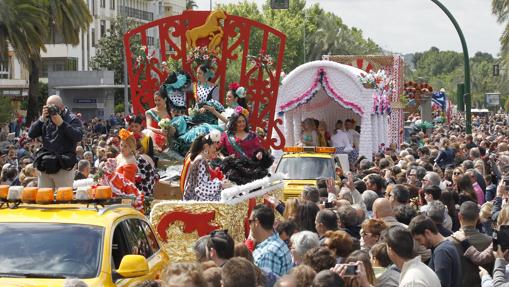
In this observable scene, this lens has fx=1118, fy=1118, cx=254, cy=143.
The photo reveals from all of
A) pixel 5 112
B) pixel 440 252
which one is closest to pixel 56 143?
pixel 440 252

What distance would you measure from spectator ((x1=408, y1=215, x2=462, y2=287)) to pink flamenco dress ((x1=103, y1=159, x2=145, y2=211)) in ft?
13.4

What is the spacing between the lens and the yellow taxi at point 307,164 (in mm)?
20562

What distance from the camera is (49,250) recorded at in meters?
8.56

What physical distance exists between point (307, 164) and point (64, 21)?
27423mm

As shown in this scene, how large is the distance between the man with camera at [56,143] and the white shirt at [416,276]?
17.9 feet

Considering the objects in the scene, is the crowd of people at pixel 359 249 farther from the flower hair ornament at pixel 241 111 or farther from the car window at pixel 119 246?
the flower hair ornament at pixel 241 111

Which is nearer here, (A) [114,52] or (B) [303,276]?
(B) [303,276]

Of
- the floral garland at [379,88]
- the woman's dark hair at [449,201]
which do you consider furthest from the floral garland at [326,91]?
the woman's dark hair at [449,201]

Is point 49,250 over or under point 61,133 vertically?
under

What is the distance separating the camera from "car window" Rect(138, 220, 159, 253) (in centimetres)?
987

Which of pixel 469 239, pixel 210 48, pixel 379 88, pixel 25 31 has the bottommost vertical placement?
pixel 469 239

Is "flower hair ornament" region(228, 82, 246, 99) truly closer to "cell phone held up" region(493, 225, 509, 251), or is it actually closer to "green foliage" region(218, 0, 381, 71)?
"cell phone held up" region(493, 225, 509, 251)

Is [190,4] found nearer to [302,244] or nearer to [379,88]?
[379,88]

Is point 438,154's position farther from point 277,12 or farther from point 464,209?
→ point 277,12
